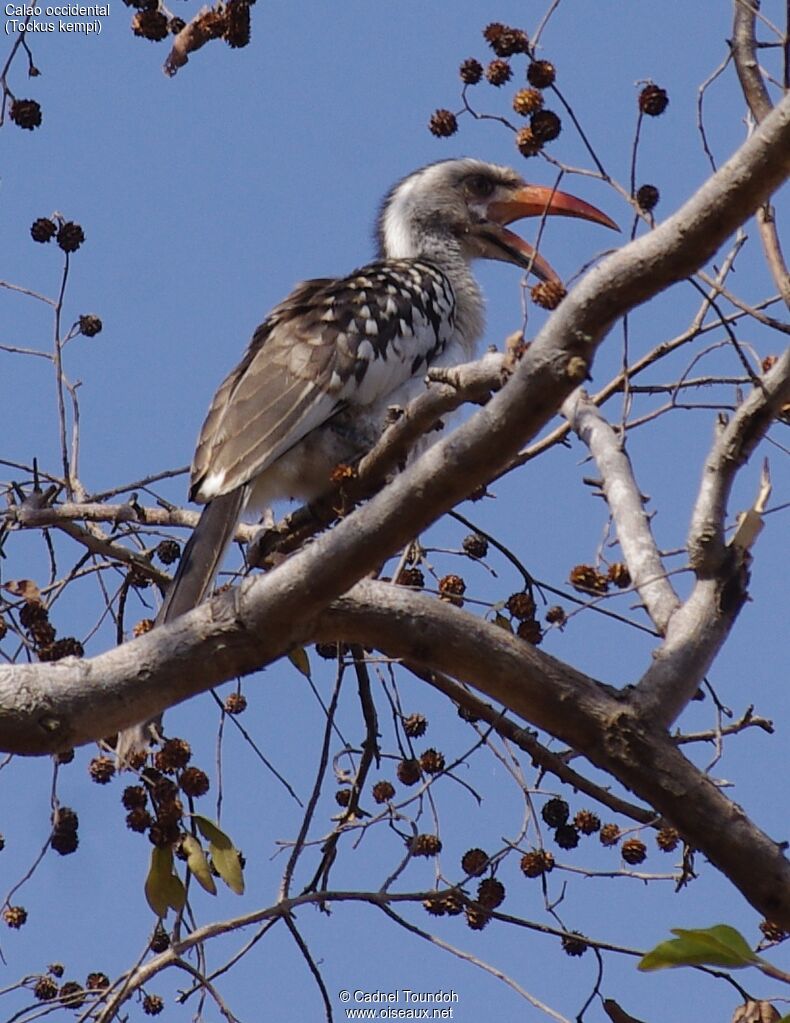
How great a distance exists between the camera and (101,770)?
11.2 feet

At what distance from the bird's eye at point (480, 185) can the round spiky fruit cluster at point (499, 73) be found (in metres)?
3.11

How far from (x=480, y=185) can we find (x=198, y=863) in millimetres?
4139

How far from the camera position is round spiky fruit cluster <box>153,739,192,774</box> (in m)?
3.05

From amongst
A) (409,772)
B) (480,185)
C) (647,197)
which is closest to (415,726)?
(409,772)

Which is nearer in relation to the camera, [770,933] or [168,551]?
[770,933]

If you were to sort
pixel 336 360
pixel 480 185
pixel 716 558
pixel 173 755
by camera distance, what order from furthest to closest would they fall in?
pixel 480 185, pixel 336 360, pixel 173 755, pixel 716 558

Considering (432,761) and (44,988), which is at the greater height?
(432,761)

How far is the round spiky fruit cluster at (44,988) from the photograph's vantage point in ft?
11.4

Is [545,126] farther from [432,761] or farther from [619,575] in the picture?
[432,761]

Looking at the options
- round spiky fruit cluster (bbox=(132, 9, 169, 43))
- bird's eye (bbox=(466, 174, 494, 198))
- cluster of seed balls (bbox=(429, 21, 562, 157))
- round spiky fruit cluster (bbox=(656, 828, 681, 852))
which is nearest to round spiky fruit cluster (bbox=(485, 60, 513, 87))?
cluster of seed balls (bbox=(429, 21, 562, 157))

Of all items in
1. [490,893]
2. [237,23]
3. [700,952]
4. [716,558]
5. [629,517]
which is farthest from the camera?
[237,23]

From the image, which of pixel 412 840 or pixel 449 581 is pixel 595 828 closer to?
pixel 412 840

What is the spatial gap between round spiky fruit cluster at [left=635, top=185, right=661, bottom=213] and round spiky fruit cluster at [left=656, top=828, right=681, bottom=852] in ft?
4.40

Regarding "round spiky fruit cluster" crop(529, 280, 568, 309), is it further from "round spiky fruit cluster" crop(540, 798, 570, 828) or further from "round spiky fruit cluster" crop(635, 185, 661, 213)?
Answer: "round spiky fruit cluster" crop(540, 798, 570, 828)
